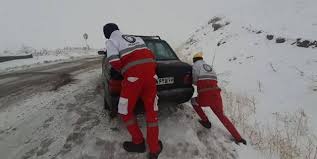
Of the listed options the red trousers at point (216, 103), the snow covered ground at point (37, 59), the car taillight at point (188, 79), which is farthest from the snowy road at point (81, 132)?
the snow covered ground at point (37, 59)

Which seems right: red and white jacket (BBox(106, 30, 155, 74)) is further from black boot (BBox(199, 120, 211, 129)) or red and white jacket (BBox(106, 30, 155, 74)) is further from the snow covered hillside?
the snow covered hillside

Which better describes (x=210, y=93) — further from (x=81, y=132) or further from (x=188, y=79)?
(x=81, y=132)

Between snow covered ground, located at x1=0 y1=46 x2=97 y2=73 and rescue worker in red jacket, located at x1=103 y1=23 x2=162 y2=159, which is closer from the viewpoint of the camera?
rescue worker in red jacket, located at x1=103 y1=23 x2=162 y2=159

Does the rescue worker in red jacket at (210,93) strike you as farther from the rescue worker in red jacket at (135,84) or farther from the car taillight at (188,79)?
the rescue worker in red jacket at (135,84)

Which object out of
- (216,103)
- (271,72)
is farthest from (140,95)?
(271,72)

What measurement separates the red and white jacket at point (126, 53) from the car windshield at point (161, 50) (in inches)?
54.8

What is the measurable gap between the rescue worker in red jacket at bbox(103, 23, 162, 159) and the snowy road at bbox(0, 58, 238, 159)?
0.80ft

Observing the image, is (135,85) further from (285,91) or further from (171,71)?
(285,91)

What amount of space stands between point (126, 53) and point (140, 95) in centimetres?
64

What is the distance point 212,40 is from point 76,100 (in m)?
11.5

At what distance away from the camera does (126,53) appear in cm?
354

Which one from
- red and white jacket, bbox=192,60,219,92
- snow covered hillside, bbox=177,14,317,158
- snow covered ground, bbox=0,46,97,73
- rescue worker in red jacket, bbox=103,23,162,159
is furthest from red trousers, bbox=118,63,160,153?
snow covered ground, bbox=0,46,97,73

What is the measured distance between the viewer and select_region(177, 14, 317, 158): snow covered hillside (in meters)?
6.12

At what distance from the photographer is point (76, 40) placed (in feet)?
207
